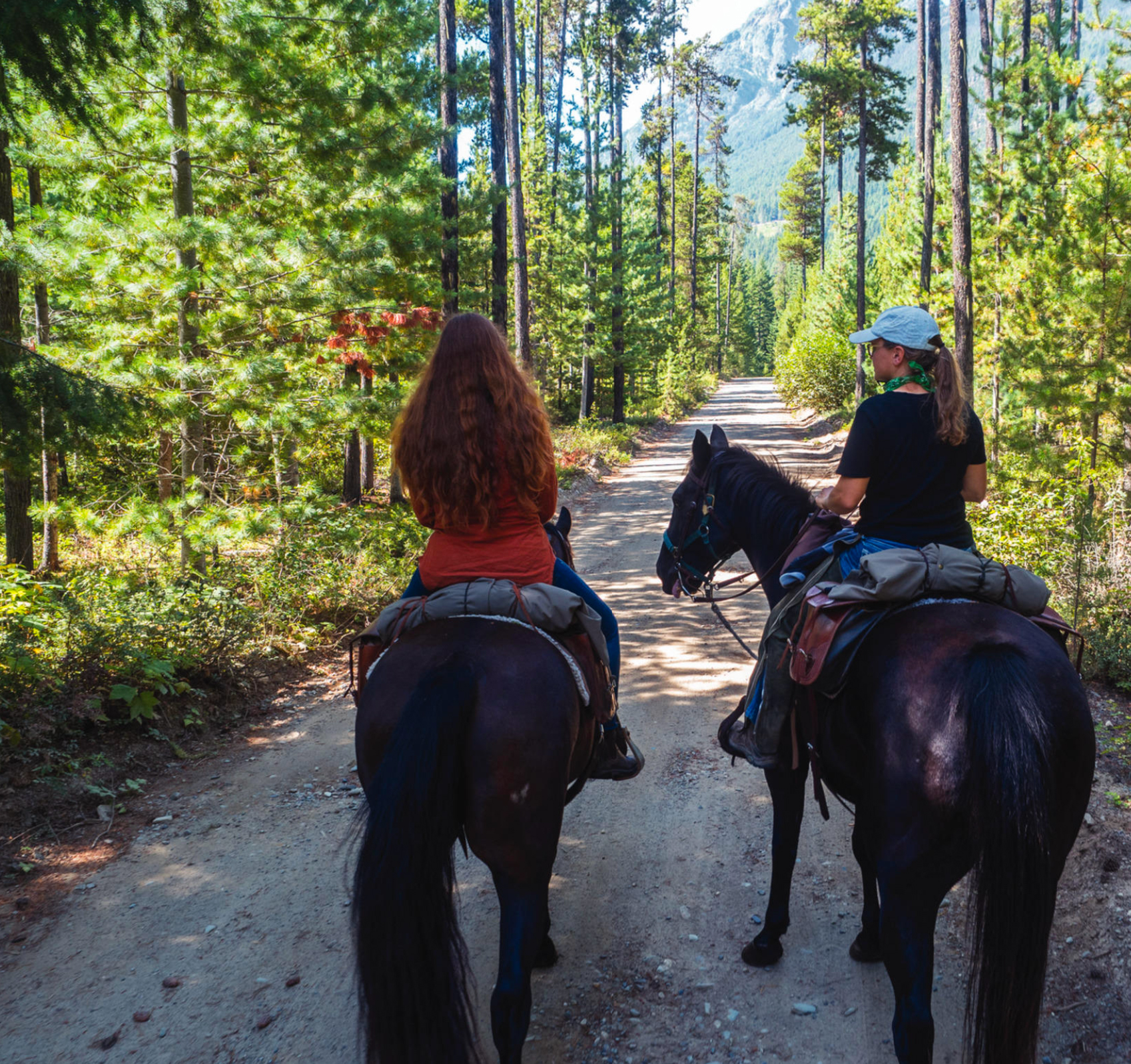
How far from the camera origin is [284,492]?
27.1 feet

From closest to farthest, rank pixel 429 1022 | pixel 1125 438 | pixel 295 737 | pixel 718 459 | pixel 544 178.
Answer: pixel 429 1022
pixel 718 459
pixel 295 737
pixel 1125 438
pixel 544 178

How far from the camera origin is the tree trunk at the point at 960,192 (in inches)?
455

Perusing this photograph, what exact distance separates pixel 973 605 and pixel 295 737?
4.82m

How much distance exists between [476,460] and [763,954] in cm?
251

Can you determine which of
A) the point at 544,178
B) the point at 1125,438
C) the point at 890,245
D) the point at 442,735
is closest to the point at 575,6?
the point at 544,178

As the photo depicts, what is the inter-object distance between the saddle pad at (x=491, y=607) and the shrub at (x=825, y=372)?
88.0ft

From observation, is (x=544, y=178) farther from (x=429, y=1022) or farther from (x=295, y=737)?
(x=429, y=1022)

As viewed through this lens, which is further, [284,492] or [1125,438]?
[1125,438]

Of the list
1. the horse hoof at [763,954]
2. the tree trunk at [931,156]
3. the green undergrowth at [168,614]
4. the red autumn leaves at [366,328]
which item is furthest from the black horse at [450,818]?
the tree trunk at [931,156]

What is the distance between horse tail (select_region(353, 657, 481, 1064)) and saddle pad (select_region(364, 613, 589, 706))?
0.51 metres

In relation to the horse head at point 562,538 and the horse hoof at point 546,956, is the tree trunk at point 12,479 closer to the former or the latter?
the horse head at point 562,538

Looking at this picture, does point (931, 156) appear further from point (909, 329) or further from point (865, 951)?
point (865, 951)

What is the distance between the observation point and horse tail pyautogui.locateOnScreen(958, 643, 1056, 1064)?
228 cm

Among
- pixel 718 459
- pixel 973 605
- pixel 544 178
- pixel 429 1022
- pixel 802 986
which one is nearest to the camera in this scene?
pixel 429 1022
